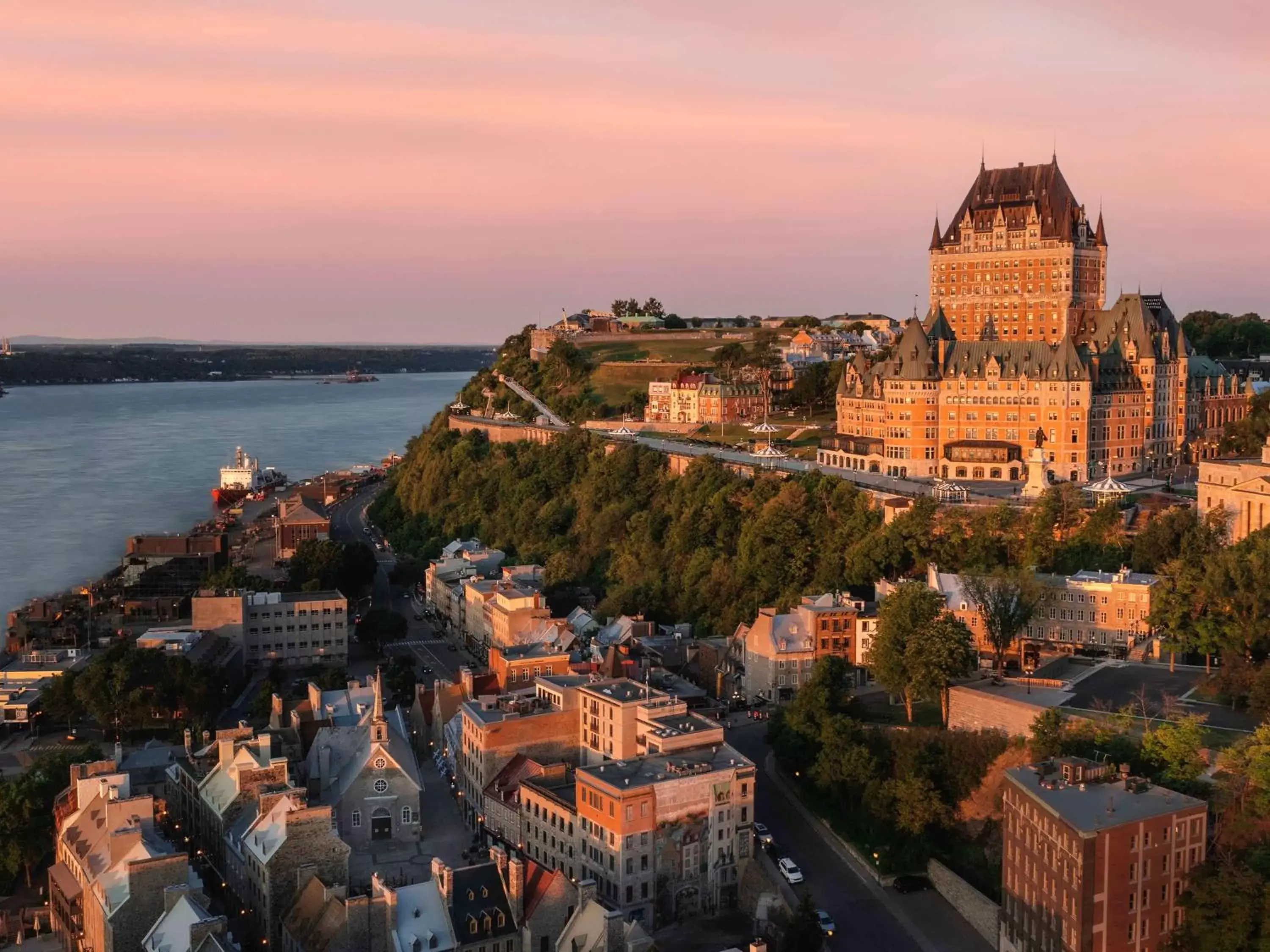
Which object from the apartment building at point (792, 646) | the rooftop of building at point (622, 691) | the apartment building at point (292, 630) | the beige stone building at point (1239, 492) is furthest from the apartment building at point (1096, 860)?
the apartment building at point (292, 630)

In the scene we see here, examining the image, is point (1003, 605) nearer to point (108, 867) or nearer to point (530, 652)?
point (530, 652)

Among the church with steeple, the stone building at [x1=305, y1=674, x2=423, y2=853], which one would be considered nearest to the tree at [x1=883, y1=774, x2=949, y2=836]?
the stone building at [x1=305, y1=674, x2=423, y2=853]

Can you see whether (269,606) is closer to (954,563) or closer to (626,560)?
(626,560)

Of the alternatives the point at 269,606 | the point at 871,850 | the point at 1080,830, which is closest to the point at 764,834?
the point at 871,850

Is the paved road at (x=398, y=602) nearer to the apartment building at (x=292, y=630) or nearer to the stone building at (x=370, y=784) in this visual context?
the apartment building at (x=292, y=630)

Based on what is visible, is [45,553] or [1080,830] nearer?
[1080,830]
